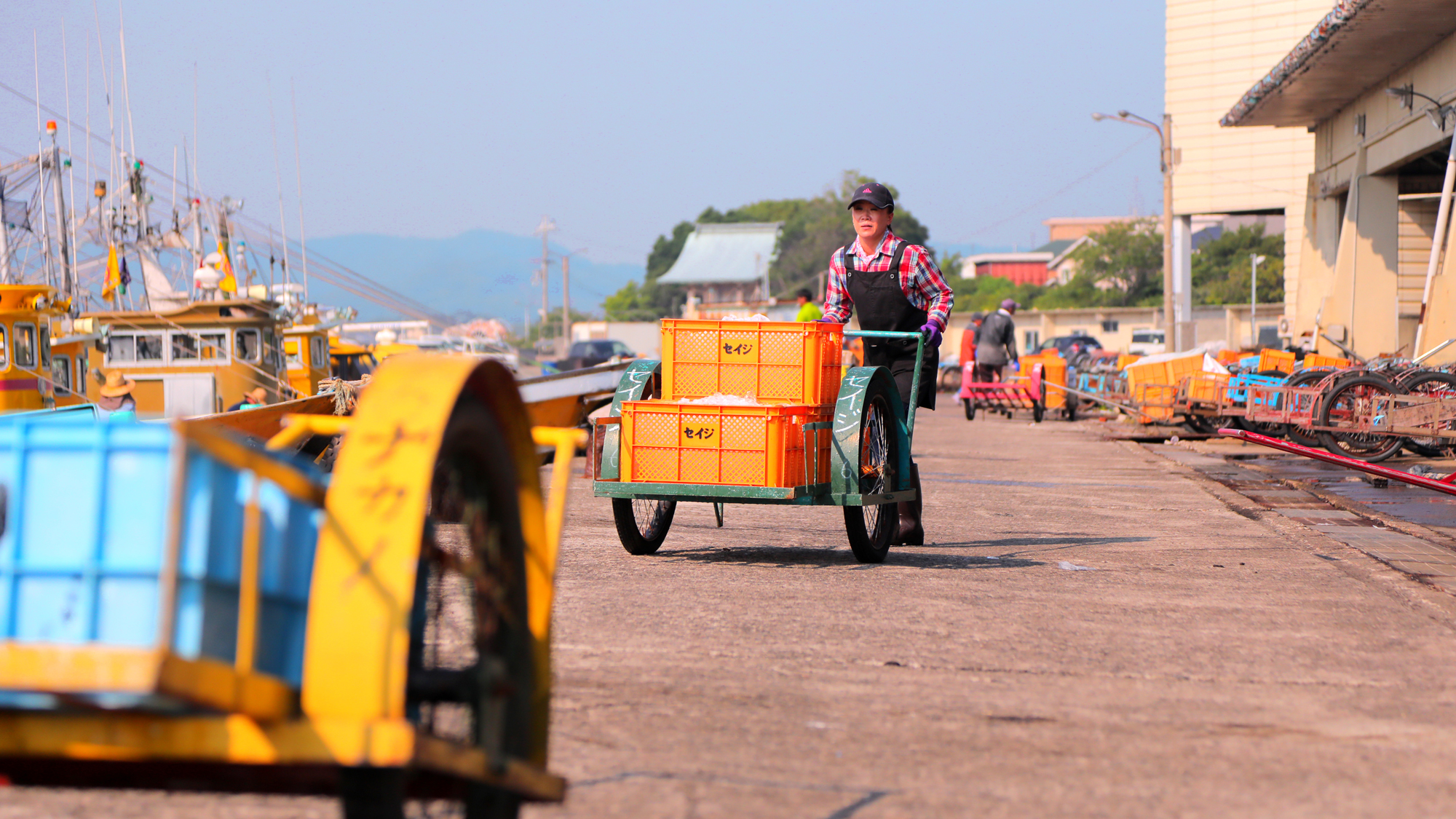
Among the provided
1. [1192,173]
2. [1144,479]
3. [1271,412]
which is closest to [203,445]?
[1144,479]

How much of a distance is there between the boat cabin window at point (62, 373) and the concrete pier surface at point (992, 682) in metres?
11.2

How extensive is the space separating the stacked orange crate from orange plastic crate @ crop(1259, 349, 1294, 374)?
1131cm

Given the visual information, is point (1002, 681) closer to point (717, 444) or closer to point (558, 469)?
point (558, 469)

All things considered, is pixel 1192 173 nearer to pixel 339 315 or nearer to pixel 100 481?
pixel 339 315

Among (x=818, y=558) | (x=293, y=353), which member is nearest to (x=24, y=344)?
(x=293, y=353)

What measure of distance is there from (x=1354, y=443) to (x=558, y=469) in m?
13.1

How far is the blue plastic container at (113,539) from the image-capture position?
213 cm

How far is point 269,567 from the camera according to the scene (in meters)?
2.32

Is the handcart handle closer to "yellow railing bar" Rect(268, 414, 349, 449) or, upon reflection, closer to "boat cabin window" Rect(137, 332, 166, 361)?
"yellow railing bar" Rect(268, 414, 349, 449)

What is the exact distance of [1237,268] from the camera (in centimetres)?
9769

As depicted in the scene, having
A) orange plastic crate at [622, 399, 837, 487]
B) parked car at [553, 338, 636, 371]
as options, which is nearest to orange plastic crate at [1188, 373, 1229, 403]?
orange plastic crate at [622, 399, 837, 487]

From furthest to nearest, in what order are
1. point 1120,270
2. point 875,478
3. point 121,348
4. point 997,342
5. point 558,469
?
1. point 1120,270
2. point 997,342
3. point 121,348
4. point 875,478
5. point 558,469

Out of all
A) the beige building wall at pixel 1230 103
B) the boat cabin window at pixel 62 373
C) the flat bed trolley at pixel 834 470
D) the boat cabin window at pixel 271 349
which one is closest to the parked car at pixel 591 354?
the beige building wall at pixel 1230 103

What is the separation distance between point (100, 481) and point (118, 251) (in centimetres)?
2533
